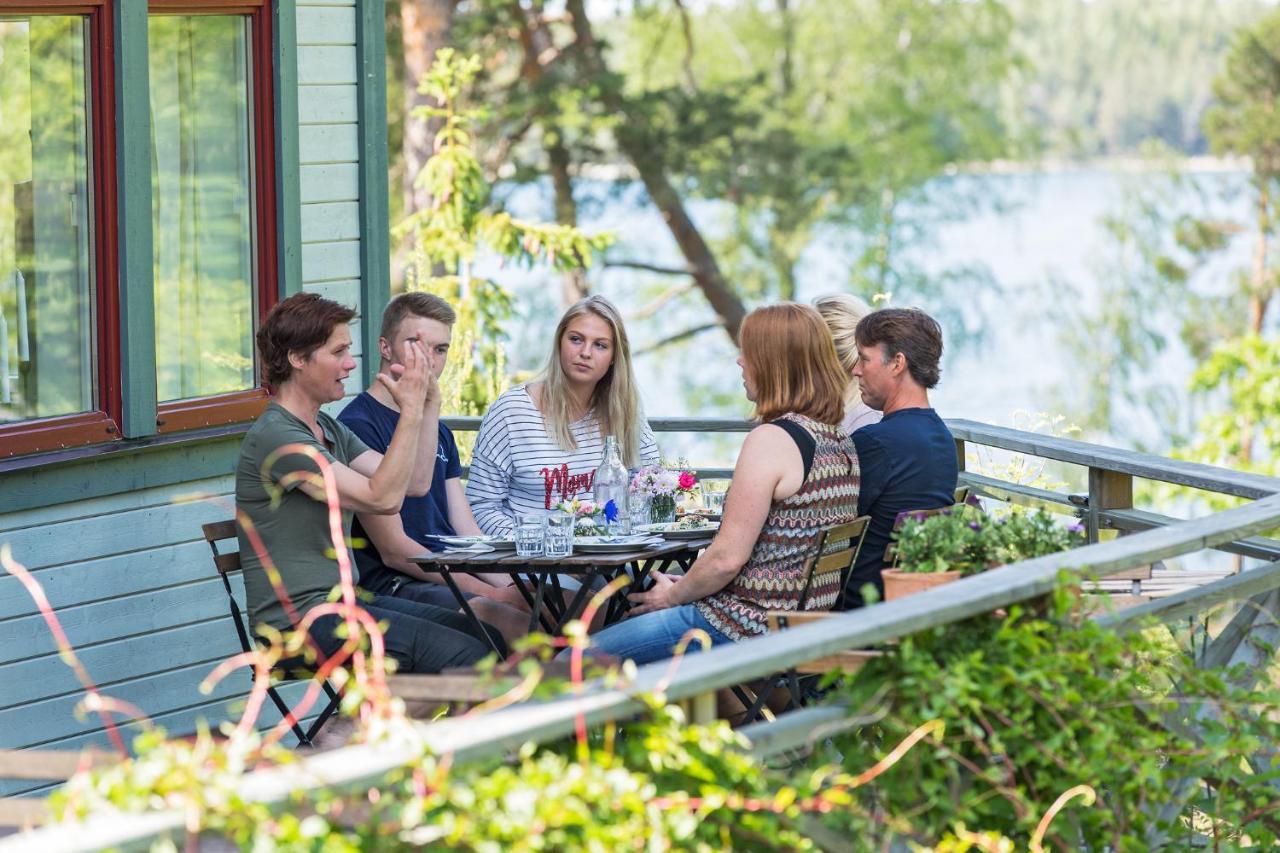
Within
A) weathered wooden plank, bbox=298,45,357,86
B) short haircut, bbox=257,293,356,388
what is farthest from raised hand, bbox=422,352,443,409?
weathered wooden plank, bbox=298,45,357,86

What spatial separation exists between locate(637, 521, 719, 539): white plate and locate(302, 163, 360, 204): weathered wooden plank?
1569 millimetres

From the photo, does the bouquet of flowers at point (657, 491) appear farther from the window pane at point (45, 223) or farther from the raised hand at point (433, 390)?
the window pane at point (45, 223)

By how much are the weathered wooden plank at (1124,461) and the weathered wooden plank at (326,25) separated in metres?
2.24

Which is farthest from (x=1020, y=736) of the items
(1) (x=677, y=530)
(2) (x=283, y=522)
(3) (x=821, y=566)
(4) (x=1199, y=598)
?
(2) (x=283, y=522)

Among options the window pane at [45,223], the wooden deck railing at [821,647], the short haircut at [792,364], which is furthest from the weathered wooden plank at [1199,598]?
the window pane at [45,223]

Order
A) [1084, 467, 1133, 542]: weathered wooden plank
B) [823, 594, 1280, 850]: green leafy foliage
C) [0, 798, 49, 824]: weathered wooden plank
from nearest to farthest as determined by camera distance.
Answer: [0, 798, 49, 824]: weathered wooden plank < [823, 594, 1280, 850]: green leafy foliage < [1084, 467, 1133, 542]: weathered wooden plank

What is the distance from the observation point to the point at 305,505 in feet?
13.0

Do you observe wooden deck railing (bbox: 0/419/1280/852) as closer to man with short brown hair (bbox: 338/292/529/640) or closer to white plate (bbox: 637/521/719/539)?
white plate (bbox: 637/521/719/539)

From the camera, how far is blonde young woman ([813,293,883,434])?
4734 millimetres

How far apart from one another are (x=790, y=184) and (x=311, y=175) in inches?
561

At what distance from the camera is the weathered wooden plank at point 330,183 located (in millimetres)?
5098

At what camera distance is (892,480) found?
162 inches

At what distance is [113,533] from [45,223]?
85 cm

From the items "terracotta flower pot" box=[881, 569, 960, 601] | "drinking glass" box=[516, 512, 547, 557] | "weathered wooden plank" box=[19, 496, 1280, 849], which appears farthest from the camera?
"drinking glass" box=[516, 512, 547, 557]
